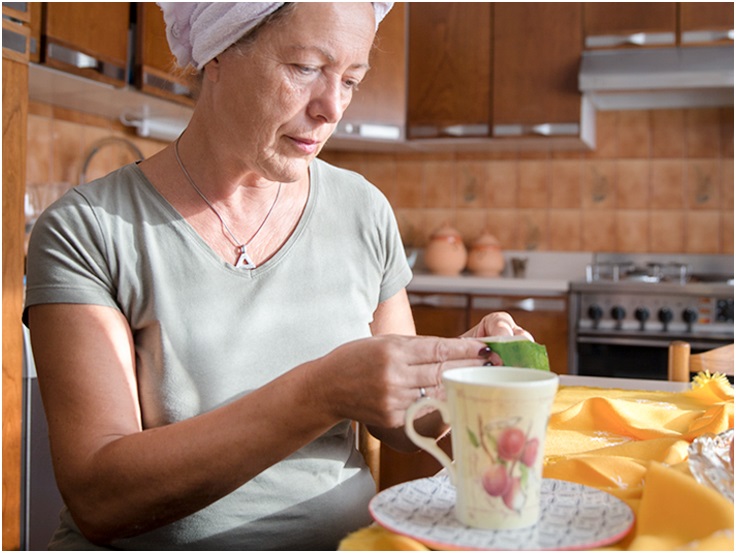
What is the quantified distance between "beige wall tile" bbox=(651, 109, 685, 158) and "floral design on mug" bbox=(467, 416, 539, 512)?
3138 mm

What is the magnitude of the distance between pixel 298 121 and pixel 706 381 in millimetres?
658

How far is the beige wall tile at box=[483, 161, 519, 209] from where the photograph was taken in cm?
363

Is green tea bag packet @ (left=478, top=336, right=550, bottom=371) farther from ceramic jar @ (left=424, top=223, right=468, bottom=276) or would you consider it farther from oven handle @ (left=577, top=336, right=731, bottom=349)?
ceramic jar @ (left=424, top=223, right=468, bottom=276)

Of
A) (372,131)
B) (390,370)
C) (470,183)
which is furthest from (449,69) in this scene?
(390,370)

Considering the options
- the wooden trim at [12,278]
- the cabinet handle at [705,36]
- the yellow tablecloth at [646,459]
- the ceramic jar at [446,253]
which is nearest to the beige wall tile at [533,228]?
the ceramic jar at [446,253]

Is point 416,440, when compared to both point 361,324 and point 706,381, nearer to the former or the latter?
point 361,324

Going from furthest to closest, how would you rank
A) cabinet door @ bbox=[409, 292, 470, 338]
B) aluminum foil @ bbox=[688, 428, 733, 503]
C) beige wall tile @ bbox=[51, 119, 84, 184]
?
cabinet door @ bbox=[409, 292, 470, 338] < beige wall tile @ bbox=[51, 119, 84, 184] < aluminum foil @ bbox=[688, 428, 733, 503]

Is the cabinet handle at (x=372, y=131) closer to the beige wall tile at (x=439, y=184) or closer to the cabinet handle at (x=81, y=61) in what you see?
the beige wall tile at (x=439, y=184)

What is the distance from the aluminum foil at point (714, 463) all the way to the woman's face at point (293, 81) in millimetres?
532

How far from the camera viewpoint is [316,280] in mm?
1036

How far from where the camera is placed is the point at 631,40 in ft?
10.2

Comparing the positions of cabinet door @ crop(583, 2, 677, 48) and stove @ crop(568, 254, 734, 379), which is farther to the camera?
cabinet door @ crop(583, 2, 677, 48)

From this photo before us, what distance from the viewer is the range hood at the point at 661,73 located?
2.97m

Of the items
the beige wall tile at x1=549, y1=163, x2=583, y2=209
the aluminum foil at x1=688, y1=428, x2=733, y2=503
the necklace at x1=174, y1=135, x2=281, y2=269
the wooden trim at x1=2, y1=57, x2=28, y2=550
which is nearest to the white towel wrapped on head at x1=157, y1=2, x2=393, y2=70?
the necklace at x1=174, y1=135, x2=281, y2=269
